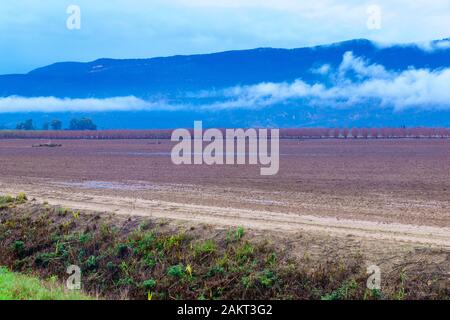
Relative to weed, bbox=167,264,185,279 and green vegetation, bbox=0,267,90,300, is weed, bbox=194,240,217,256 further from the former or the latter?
green vegetation, bbox=0,267,90,300

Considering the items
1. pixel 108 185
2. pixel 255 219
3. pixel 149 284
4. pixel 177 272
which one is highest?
pixel 108 185

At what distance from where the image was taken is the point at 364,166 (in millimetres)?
45219

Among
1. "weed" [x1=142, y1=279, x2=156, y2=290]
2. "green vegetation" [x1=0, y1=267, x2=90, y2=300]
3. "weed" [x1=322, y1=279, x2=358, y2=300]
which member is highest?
"green vegetation" [x1=0, y1=267, x2=90, y2=300]

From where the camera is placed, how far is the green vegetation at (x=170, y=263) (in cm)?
1410

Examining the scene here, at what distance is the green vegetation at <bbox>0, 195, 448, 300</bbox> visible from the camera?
46.3 feet

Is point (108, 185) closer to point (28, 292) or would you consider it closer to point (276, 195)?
point (276, 195)

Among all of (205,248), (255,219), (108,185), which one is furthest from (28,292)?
(108,185)

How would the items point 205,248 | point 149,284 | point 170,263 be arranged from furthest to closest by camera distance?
point 170,263
point 205,248
point 149,284

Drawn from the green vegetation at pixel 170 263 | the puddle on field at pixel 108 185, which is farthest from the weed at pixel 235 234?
the puddle on field at pixel 108 185

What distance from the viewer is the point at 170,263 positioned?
644 inches

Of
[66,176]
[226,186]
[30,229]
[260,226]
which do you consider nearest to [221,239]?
[260,226]

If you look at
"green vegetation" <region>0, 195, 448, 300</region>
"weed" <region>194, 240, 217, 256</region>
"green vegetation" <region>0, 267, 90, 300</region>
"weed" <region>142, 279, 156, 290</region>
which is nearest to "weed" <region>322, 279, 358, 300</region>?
"green vegetation" <region>0, 195, 448, 300</region>

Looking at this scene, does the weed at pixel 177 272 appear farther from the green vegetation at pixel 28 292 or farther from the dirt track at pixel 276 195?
the green vegetation at pixel 28 292
